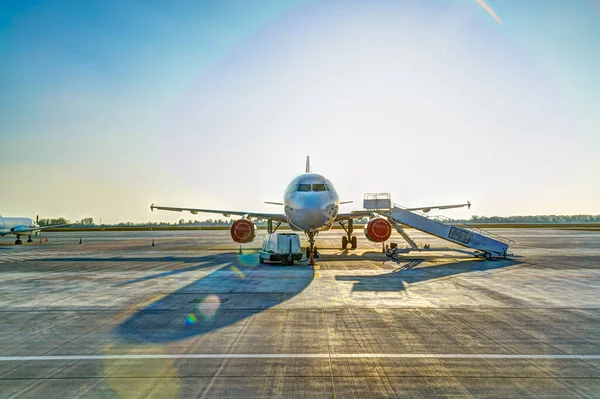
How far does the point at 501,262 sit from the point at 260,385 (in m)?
19.1

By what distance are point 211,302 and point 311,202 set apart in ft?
29.8

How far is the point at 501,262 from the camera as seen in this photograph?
65.9 ft

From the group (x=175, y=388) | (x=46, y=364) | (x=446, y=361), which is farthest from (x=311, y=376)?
(x=46, y=364)

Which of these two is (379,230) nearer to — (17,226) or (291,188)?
(291,188)

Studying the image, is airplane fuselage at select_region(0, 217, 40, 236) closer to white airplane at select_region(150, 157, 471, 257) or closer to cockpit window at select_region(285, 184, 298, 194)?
white airplane at select_region(150, 157, 471, 257)

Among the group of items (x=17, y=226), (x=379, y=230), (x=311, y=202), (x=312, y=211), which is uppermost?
(x=311, y=202)

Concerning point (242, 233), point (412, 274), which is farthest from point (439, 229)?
point (242, 233)

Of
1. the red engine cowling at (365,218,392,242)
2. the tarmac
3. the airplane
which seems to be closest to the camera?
the tarmac

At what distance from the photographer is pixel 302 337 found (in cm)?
720

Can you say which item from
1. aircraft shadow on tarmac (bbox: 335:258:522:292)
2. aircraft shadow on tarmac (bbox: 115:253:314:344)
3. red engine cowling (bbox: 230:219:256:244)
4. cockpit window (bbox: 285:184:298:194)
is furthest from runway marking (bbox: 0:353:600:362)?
red engine cowling (bbox: 230:219:256:244)

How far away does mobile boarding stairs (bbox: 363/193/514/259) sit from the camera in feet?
70.6

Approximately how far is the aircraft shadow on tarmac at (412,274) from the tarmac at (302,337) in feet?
0.73

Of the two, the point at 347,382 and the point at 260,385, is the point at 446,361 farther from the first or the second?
the point at 260,385

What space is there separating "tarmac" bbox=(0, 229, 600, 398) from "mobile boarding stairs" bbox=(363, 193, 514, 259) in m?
7.14
